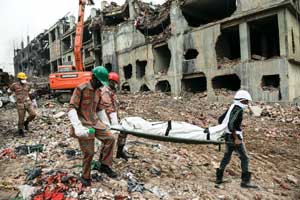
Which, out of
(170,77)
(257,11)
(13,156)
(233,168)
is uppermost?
(257,11)

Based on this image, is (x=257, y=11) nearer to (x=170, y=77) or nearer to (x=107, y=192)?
(x=170, y=77)

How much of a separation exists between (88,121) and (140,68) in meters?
15.7

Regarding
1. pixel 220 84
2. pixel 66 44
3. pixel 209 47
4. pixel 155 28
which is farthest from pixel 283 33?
pixel 66 44

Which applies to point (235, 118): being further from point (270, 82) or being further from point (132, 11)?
point (132, 11)

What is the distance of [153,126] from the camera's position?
14.5 feet

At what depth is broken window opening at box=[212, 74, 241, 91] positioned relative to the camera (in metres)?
14.4

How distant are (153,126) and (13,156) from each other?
2.73 meters

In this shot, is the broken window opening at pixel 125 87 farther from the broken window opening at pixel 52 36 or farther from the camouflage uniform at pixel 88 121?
the broken window opening at pixel 52 36

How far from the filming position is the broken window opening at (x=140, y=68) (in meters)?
19.0

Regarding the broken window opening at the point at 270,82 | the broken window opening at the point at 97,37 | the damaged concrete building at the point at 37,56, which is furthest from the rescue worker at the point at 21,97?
the damaged concrete building at the point at 37,56

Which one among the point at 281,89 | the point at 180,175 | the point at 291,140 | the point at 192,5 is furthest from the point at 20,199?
the point at 192,5

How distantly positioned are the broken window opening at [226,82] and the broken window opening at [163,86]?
334cm

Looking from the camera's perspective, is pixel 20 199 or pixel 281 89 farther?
pixel 281 89

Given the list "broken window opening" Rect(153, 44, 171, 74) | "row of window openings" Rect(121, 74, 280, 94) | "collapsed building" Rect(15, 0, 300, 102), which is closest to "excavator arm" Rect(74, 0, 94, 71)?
"collapsed building" Rect(15, 0, 300, 102)
